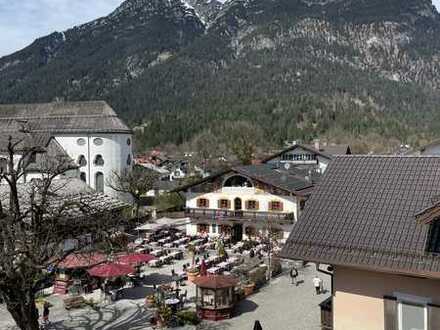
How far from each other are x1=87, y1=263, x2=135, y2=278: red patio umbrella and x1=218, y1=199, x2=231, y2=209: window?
18.0 meters

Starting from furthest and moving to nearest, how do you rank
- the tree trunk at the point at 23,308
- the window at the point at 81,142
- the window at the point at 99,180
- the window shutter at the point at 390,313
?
the window at the point at 81,142 < the window at the point at 99,180 < the tree trunk at the point at 23,308 < the window shutter at the point at 390,313

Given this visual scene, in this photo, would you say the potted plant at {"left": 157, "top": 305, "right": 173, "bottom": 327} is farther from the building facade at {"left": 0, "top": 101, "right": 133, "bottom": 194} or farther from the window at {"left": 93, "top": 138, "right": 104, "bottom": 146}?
the window at {"left": 93, "top": 138, "right": 104, "bottom": 146}

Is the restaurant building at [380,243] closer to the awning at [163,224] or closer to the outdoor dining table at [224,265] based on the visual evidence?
the outdoor dining table at [224,265]

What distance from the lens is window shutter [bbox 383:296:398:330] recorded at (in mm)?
13977

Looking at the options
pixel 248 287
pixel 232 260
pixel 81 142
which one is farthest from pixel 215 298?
pixel 81 142

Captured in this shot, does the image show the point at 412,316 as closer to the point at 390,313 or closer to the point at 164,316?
the point at 390,313

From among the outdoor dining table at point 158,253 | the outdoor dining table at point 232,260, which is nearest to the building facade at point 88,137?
the outdoor dining table at point 158,253

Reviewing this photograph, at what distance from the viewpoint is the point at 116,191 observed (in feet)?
191

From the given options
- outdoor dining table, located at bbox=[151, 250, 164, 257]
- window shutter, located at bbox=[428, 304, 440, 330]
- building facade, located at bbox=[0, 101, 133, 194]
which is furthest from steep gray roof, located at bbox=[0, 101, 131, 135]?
window shutter, located at bbox=[428, 304, 440, 330]

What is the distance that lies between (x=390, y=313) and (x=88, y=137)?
5066 cm

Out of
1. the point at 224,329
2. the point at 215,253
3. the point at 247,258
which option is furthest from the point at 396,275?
the point at 215,253

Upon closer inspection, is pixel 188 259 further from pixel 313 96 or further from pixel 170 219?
pixel 313 96

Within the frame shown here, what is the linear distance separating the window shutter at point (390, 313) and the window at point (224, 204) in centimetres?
3018

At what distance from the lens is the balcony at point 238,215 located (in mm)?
41375
